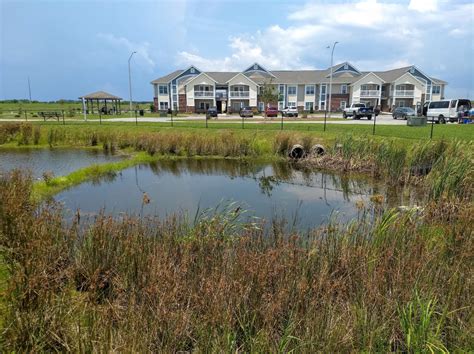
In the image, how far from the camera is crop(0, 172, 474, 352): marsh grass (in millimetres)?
3072

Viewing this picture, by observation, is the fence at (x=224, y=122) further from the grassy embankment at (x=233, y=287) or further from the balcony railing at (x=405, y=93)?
the balcony railing at (x=405, y=93)

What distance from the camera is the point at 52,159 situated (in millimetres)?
15859

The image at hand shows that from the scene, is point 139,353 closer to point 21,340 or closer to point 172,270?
Result: point 21,340

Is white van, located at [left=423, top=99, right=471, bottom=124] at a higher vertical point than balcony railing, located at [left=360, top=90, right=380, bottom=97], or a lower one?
lower

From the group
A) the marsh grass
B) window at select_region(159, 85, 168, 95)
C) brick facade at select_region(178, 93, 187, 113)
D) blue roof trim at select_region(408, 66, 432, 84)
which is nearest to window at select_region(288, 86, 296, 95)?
brick facade at select_region(178, 93, 187, 113)

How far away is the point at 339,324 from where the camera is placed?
317 cm

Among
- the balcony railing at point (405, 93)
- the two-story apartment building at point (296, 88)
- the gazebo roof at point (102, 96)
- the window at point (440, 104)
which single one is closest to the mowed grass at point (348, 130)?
the window at point (440, 104)

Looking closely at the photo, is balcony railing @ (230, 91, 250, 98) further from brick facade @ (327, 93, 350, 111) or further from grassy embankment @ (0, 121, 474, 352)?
grassy embankment @ (0, 121, 474, 352)

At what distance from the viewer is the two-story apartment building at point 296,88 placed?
58.0m

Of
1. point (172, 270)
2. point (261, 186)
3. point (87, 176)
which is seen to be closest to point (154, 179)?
point (87, 176)

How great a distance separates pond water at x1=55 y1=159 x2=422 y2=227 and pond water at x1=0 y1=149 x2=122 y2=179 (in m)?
2.27

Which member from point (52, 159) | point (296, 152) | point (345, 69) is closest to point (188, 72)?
point (345, 69)

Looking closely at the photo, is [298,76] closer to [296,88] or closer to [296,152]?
[296,88]

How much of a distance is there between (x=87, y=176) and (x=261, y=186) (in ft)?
20.3
